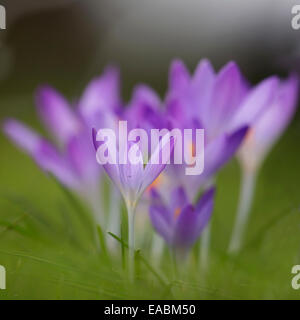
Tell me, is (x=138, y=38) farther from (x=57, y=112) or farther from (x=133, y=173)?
(x=133, y=173)

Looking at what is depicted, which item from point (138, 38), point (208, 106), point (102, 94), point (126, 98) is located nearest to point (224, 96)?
point (208, 106)

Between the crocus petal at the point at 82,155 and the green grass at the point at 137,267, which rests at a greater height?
the crocus petal at the point at 82,155

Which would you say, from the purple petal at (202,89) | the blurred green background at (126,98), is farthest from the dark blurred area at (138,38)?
the purple petal at (202,89)

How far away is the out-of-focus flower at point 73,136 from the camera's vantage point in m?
0.32

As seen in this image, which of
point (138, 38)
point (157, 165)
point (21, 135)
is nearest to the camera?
point (157, 165)

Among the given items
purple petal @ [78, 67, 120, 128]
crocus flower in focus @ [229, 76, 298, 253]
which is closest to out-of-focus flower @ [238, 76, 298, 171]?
crocus flower in focus @ [229, 76, 298, 253]

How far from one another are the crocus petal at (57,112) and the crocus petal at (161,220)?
117 mm

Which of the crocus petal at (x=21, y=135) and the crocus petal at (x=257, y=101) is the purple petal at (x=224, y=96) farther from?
the crocus petal at (x=21, y=135)

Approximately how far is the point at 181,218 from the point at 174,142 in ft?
0.14

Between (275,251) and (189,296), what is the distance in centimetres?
8

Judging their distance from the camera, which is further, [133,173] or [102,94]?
[102,94]

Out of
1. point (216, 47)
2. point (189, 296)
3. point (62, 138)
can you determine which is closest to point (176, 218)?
point (189, 296)

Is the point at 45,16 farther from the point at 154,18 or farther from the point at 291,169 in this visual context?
the point at 291,169

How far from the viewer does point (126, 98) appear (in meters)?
0.65
